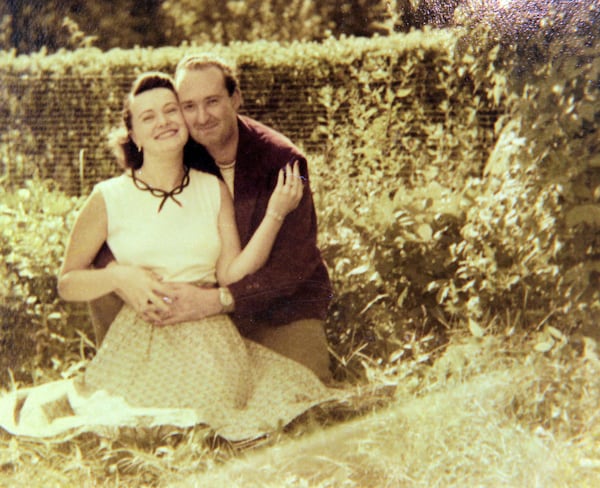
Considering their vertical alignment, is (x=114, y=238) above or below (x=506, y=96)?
below

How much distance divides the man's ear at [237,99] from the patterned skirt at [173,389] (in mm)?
766

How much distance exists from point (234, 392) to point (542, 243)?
140cm

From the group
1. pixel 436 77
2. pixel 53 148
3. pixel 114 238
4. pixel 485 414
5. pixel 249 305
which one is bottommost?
pixel 485 414

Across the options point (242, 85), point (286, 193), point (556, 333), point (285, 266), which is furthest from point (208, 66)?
point (556, 333)

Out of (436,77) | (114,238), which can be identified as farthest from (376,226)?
(114,238)

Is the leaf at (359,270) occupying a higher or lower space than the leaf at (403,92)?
lower

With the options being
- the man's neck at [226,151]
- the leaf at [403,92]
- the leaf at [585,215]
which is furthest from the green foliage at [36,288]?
the leaf at [585,215]

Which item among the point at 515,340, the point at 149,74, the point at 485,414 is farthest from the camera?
the point at 515,340

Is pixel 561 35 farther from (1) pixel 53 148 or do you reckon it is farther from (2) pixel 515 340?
(1) pixel 53 148

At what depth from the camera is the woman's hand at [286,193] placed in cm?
264

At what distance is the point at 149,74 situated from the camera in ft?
8.33

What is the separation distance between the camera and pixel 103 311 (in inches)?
108

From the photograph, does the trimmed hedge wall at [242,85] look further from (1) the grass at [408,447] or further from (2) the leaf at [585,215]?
(1) the grass at [408,447]

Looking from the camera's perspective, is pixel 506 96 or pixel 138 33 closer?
pixel 138 33
